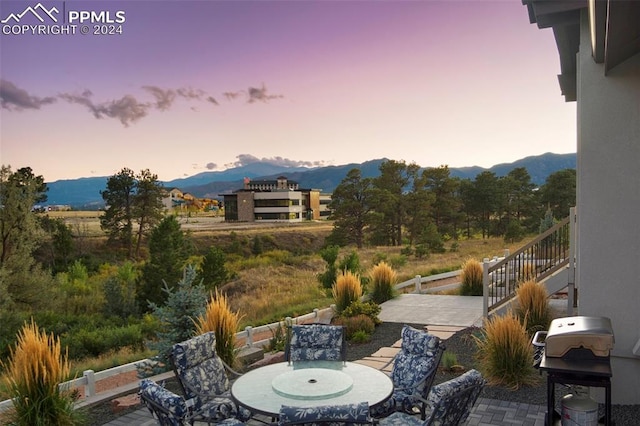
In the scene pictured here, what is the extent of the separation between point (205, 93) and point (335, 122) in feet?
58.7

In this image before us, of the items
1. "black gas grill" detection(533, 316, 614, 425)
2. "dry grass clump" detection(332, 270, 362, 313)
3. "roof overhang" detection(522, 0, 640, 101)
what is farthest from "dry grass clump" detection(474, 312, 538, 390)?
"dry grass clump" detection(332, 270, 362, 313)

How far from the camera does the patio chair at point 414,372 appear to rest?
4.37 metres

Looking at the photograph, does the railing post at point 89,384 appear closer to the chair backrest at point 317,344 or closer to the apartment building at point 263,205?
the chair backrest at point 317,344

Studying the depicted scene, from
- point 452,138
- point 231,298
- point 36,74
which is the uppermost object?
point 36,74

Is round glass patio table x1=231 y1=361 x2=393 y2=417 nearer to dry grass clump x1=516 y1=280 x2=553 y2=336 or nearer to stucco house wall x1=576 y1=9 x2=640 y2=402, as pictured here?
stucco house wall x1=576 y1=9 x2=640 y2=402

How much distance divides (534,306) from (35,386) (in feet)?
23.0

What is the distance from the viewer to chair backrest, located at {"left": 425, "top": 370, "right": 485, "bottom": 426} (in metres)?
3.17

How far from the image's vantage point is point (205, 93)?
53219mm

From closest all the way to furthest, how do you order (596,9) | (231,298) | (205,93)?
1. (596,9)
2. (231,298)
3. (205,93)

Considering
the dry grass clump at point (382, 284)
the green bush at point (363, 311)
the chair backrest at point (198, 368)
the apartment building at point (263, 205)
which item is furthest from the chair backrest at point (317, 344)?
the apartment building at point (263, 205)

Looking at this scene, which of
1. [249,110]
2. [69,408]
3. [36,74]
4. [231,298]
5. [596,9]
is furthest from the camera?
[249,110]

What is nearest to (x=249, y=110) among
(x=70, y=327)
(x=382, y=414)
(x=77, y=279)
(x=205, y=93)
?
(x=205, y=93)

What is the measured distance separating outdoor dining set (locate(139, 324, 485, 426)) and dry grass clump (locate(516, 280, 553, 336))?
3626 millimetres

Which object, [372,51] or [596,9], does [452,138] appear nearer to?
[372,51]
